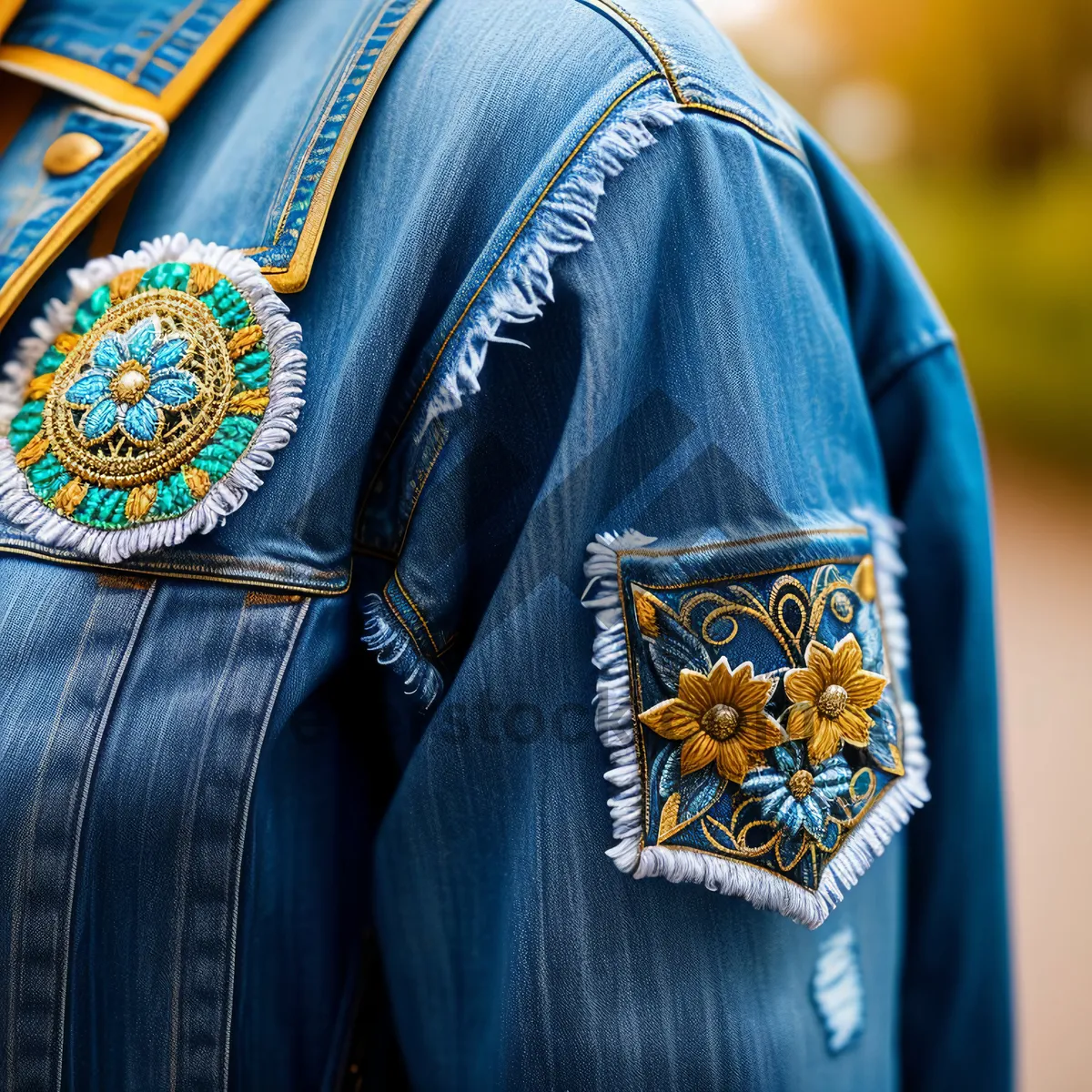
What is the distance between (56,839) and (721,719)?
28 centimetres

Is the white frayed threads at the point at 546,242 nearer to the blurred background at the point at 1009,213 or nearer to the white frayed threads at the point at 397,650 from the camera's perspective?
the white frayed threads at the point at 397,650

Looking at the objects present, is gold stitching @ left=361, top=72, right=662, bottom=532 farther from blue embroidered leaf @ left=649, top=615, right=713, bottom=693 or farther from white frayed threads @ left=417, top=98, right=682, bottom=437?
blue embroidered leaf @ left=649, top=615, right=713, bottom=693

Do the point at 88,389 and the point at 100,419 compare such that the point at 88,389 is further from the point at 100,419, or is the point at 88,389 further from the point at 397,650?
the point at 397,650

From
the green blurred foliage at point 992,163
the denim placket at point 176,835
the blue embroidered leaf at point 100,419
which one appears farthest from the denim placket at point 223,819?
the green blurred foliage at point 992,163

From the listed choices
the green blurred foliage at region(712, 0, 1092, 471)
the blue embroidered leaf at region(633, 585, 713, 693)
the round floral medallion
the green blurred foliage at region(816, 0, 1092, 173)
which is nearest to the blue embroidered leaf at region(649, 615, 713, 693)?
the blue embroidered leaf at region(633, 585, 713, 693)

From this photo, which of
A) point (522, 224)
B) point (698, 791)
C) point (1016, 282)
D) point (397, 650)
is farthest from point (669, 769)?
point (1016, 282)

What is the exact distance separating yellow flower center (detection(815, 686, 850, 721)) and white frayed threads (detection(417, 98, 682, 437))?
7.7 inches

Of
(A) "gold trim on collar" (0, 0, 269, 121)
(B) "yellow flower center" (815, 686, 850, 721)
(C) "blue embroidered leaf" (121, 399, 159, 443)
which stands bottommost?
(B) "yellow flower center" (815, 686, 850, 721)

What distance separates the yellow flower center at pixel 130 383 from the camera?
16.2 inches

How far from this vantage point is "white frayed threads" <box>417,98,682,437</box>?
0.39 meters

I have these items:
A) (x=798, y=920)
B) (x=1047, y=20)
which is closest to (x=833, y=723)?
(x=798, y=920)

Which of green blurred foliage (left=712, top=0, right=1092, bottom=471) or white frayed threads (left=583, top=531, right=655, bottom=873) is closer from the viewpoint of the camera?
white frayed threads (left=583, top=531, right=655, bottom=873)

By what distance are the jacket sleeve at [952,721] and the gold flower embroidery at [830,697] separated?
16cm

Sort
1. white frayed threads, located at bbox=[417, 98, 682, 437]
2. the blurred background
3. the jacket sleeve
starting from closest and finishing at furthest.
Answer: white frayed threads, located at bbox=[417, 98, 682, 437], the jacket sleeve, the blurred background
